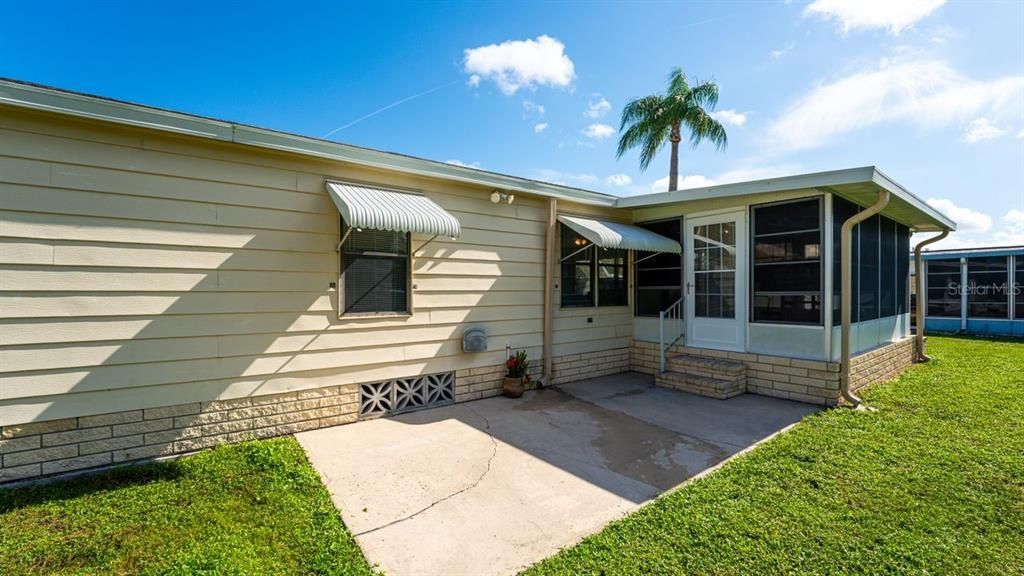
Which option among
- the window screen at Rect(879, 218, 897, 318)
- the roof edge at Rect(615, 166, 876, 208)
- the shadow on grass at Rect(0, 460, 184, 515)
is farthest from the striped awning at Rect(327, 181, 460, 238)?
the window screen at Rect(879, 218, 897, 318)

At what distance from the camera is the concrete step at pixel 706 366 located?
5.91m

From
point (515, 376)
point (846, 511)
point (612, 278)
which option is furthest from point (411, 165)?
point (846, 511)

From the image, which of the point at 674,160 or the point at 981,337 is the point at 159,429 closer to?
the point at 674,160

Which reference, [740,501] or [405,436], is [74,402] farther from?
[740,501]

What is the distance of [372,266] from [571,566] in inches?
144

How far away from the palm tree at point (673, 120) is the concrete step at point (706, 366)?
8.48 metres

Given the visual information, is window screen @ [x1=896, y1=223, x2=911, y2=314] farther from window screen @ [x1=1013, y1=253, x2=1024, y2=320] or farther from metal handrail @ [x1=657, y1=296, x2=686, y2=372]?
window screen @ [x1=1013, y1=253, x2=1024, y2=320]

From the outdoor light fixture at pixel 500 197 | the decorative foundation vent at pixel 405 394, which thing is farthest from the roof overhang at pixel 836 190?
the decorative foundation vent at pixel 405 394

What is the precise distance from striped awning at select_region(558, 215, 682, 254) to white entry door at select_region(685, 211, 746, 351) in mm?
408

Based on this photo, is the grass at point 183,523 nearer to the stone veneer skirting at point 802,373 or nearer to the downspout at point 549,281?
the downspout at point 549,281

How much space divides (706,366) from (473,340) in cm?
360

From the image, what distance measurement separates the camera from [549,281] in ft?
20.0

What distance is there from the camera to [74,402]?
3.28 meters

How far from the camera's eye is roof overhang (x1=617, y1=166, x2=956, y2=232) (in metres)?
4.80
